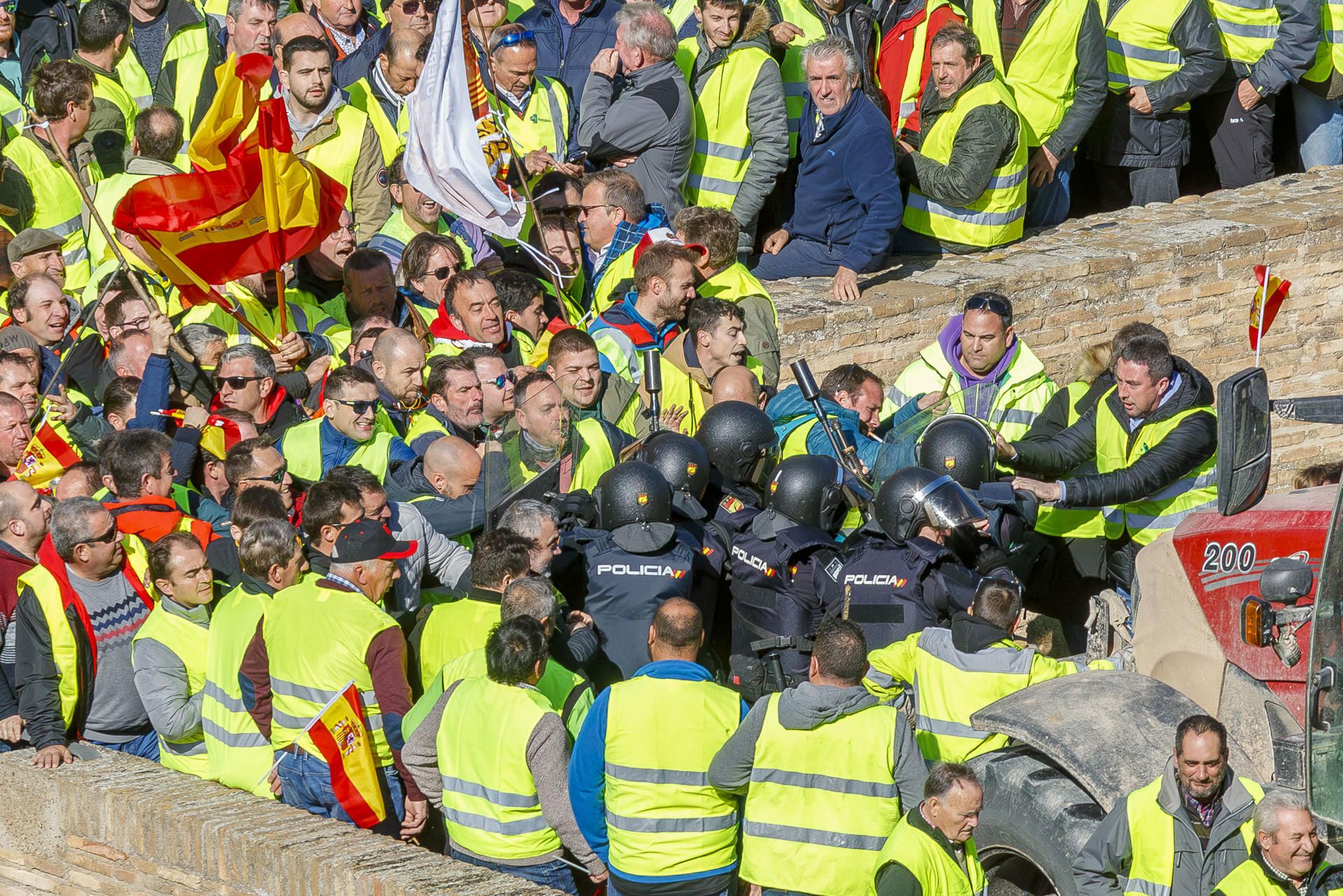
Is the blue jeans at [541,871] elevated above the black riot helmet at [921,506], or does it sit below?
below

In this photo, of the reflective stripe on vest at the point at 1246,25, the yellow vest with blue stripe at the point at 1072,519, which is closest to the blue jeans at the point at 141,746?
the yellow vest with blue stripe at the point at 1072,519

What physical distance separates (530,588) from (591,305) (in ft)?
13.5

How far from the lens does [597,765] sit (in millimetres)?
7059

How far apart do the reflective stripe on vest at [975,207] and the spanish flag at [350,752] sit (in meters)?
5.86

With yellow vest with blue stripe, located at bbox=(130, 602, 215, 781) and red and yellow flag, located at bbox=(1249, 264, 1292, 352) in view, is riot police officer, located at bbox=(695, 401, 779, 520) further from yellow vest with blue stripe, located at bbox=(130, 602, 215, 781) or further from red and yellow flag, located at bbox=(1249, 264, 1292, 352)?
yellow vest with blue stripe, located at bbox=(130, 602, 215, 781)

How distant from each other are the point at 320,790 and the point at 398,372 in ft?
8.53

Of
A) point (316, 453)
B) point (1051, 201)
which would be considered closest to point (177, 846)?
point (316, 453)

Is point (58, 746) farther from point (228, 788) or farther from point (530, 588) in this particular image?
point (530, 588)

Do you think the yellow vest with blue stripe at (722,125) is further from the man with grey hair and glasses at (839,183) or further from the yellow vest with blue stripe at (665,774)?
the yellow vest with blue stripe at (665,774)

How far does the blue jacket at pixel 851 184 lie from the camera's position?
11.6m

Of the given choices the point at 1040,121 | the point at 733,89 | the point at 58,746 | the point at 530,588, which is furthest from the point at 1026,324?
the point at 58,746

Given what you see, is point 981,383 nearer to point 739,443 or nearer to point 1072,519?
point 1072,519

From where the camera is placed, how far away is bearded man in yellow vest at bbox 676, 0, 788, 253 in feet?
38.7

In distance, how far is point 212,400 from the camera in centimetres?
987
